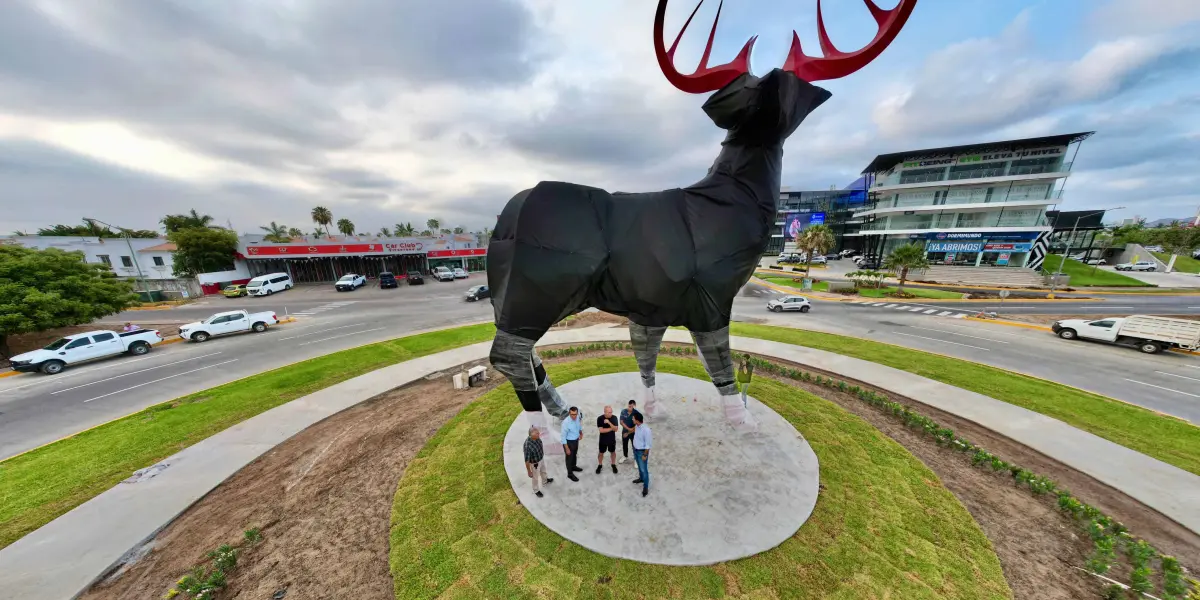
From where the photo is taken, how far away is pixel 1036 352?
518 inches

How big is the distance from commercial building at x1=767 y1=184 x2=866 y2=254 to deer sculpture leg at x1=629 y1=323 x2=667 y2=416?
5269cm

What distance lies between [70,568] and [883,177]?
60443 mm

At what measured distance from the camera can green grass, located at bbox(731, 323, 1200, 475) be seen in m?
7.04

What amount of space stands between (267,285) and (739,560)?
39.9 m

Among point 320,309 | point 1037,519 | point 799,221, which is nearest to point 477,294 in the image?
point 320,309

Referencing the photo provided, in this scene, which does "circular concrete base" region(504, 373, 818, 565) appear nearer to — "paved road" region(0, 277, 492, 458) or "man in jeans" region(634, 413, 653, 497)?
"man in jeans" region(634, 413, 653, 497)

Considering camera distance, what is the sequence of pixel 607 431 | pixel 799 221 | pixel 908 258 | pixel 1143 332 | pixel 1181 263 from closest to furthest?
pixel 607 431
pixel 1143 332
pixel 908 258
pixel 1181 263
pixel 799 221

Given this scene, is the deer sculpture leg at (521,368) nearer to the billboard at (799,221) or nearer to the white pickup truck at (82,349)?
the white pickup truck at (82,349)

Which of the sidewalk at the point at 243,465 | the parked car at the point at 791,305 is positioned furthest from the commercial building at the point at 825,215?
the sidewalk at the point at 243,465

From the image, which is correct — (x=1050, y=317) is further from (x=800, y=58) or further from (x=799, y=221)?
(x=799, y=221)

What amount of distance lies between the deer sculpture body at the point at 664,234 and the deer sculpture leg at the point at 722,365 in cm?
23

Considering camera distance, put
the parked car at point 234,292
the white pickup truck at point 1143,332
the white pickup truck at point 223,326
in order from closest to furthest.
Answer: the white pickup truck at point 1143,332 → the white pickup truck at point 223,326 → the parked car at point 234,292

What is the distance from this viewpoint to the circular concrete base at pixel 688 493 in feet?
15.7

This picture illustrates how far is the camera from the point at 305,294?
98.4ft
